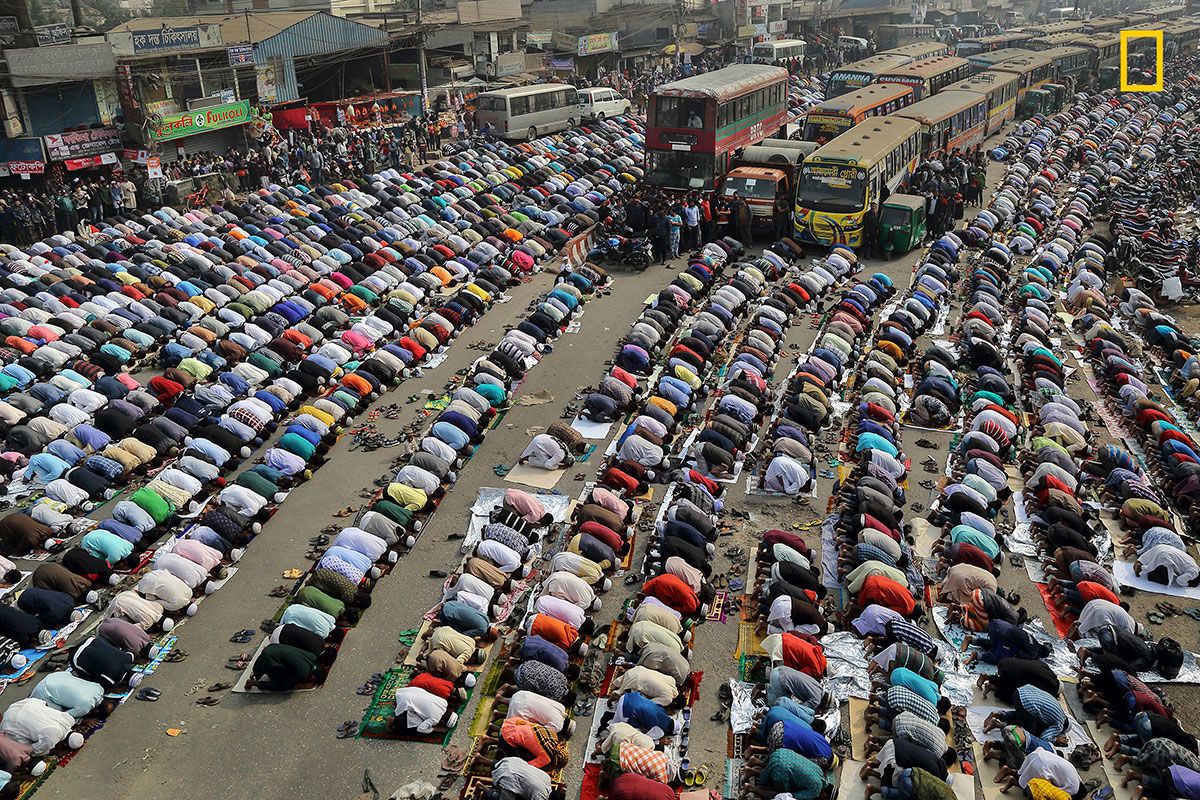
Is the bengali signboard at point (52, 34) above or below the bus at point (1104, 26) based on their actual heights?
above

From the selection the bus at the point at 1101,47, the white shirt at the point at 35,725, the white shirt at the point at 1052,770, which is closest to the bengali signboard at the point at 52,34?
the white shirt at the point at 35,725

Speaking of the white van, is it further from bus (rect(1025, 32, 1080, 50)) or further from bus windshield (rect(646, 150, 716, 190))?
bus (rect(1025, 32, 1080, 50))

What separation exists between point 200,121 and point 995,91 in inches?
1270

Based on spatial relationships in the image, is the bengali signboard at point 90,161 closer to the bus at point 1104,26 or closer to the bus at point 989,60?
the bus at point 989,60

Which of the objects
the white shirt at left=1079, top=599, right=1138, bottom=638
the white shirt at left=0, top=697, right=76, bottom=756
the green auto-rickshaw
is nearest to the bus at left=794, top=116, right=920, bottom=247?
the green auto-rickshaw

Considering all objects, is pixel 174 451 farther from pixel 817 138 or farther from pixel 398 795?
pixel 817 138

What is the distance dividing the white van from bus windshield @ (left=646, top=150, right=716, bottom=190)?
1575 centimetres

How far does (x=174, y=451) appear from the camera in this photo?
1753 centimetres

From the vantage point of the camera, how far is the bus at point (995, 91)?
4350 cm

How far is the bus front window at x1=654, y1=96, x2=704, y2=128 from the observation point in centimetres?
2966

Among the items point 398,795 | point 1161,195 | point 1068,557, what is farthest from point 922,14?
point 398,795

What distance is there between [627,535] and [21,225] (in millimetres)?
22092

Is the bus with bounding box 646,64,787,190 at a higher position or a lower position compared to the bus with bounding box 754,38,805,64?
lower

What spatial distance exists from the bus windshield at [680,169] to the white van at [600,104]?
15.7 m
